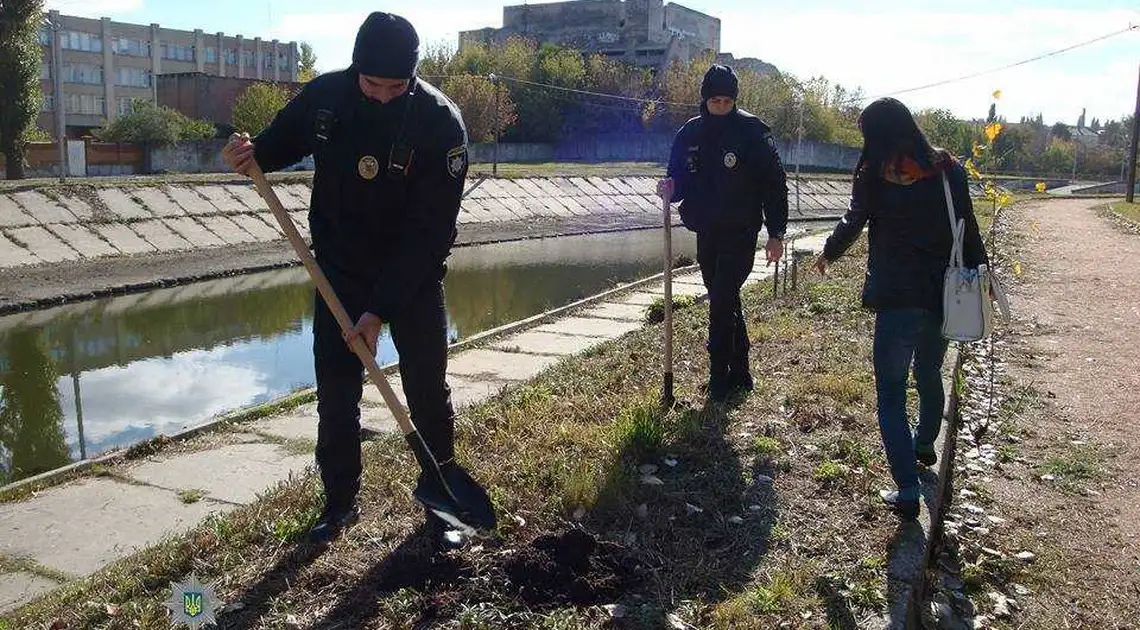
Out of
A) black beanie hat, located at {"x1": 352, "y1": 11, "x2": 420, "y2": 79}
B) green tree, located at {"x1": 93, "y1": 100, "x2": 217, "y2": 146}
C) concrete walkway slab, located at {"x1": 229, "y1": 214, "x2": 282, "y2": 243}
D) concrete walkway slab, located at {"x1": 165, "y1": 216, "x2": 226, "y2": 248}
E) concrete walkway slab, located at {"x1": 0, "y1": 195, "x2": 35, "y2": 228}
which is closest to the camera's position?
black beanie hat, located at {"x1": 352, "y1": 11, "x2": 420, "y2": 79}

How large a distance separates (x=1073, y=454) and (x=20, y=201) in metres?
17.1

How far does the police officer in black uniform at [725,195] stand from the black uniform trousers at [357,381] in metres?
2.24

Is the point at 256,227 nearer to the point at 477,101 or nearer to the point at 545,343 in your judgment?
the point at 545,343

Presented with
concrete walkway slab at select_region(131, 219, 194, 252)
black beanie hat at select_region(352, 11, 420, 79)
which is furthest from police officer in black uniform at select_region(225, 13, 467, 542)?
concrete walkway slab at select_region(131, 219, 194, 252)

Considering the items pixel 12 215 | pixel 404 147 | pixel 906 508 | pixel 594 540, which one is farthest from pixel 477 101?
pixel 594 540

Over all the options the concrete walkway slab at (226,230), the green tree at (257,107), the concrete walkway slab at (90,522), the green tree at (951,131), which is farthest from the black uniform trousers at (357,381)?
the green tree at (257,107)

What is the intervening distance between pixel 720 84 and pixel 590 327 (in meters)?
5.17

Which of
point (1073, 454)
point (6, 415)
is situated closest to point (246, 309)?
point (6, 415)

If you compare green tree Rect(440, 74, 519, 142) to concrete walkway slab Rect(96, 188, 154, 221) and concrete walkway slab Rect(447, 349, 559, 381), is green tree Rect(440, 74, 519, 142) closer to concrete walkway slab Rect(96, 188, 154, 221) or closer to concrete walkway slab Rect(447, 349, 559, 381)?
concrete walkway slab Rect(96, 188, 154, 221)

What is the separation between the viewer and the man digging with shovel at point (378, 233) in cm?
376

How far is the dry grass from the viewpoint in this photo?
336 centimetres

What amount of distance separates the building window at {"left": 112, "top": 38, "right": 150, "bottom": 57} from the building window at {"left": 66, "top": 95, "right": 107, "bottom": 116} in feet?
14.2

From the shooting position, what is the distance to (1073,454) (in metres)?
5.12

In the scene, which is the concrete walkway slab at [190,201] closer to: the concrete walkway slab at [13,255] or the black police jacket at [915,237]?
the concrete walkway slab at [13,255]
